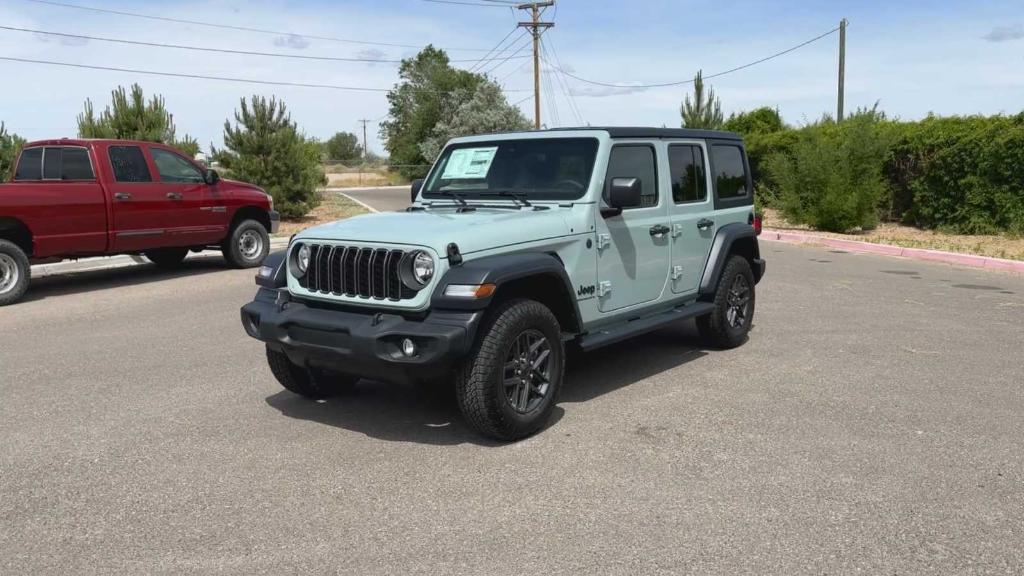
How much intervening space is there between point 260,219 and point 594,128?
8680mm

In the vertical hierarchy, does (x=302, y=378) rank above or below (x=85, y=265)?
below

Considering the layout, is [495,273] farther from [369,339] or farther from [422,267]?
[369,339]

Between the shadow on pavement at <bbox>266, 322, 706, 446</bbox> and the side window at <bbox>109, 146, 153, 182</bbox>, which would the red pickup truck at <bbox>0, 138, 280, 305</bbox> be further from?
the shadow on pavement at <bbox>266, 322, 706, 446</bbox>

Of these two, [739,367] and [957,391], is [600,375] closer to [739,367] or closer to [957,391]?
[739,367]

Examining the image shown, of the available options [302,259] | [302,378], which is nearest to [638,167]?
[302,259]

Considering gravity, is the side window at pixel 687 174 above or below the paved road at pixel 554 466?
above

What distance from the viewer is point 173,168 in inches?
472

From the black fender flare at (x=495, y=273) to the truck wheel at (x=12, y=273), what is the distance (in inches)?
301

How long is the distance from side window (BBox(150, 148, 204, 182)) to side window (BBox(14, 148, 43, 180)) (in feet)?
4.48

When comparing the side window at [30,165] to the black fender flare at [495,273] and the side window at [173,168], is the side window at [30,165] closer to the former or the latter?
the side window at [173,168]

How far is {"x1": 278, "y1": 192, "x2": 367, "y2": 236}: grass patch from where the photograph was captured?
19.8 m

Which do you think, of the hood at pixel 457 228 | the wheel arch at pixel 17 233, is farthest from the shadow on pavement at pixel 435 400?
the wheel arch at pixel 17 233

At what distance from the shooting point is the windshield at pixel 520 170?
575cm

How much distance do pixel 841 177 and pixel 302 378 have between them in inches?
571
